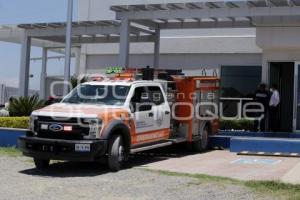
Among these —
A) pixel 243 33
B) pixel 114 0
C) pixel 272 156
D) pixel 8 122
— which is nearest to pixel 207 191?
pixel 272 156

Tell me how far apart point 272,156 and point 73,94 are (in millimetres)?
5688

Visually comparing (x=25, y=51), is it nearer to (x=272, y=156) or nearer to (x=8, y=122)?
(x=8, y=122)

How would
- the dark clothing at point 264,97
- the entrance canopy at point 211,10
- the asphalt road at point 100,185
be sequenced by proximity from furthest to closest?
the dark clothing at point 264,97 < the entrance canopy at point 211,10 < the asphalt road at point 100,185

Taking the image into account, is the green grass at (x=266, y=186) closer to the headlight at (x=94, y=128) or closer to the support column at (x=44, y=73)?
the headlight at (x=94, y=128)

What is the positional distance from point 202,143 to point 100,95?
4.43 m

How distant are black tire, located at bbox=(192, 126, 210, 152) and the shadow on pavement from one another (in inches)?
10.6

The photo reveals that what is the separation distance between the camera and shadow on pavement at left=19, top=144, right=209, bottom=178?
39.4 ft

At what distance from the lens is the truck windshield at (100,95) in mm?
13133

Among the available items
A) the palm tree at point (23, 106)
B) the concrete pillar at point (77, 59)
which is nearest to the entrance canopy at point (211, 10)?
the palm tree at point (23, 106)

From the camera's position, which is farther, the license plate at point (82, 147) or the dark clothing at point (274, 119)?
the dark clothing at point (274, 119)

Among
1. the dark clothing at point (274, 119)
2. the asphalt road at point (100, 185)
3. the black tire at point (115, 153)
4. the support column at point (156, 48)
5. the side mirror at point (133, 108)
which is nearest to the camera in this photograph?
→ the asphalt road at point (100, 185)

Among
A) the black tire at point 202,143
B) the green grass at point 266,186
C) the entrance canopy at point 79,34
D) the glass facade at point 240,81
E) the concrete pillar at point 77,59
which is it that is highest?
the entrance canopy at point 79,34

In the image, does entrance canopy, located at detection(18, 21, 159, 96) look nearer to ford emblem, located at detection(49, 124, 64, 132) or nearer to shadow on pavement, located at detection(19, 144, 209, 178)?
shadow on pavement, located at detection(19, 144, 209, 178)

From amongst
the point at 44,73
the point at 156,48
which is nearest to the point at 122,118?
the point at 156,48
